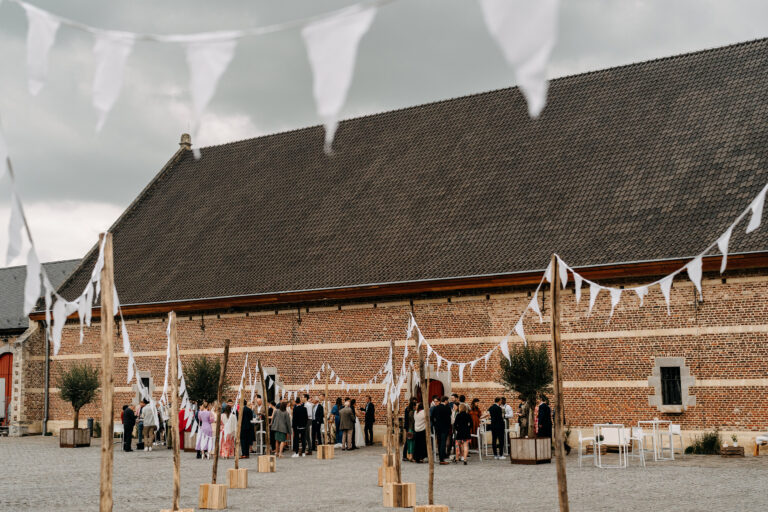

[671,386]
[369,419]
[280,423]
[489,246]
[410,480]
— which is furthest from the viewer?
[369,419]

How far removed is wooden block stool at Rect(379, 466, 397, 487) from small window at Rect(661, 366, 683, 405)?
26.2ft

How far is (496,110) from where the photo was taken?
87.7 feet

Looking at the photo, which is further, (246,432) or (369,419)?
(369,419)

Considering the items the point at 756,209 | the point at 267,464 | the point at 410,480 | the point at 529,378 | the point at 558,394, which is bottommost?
the point at 410,480

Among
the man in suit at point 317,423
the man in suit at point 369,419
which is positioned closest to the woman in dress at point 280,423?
the man in suit at point 317,423

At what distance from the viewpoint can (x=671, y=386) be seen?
737 inches

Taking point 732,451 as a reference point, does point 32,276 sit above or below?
above

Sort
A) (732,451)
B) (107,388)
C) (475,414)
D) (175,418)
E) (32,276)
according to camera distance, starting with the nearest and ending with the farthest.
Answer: (32,276) → (107,388) → (175,418) → (732,451) → (475,414)

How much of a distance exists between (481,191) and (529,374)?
7.37m

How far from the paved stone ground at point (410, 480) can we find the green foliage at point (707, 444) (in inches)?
27.1

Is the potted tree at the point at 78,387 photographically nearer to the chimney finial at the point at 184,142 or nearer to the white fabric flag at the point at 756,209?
the chimney finial at the point at 184,142

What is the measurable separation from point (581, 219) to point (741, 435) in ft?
20.6

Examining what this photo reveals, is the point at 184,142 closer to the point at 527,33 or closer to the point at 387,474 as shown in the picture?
the point at 387,474

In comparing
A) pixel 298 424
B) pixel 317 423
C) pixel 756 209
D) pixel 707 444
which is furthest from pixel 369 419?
pixel 756 209
